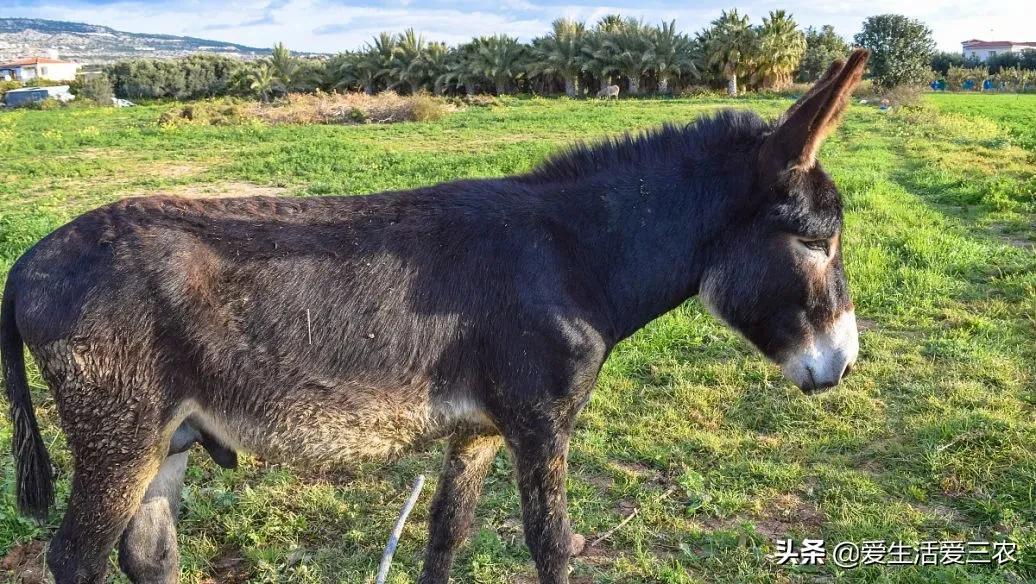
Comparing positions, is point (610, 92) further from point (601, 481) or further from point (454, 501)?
point (454, 501)

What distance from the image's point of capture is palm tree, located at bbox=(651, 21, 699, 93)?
53938mm

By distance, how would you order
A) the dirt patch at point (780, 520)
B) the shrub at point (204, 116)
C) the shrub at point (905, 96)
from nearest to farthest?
the dirt patch at point (780, 520) → the shrub at point (204, 116) → the shrub at point (905, 96)

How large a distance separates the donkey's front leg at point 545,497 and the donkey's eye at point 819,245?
140cm

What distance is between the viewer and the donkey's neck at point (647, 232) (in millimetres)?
3039

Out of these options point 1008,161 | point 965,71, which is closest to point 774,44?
point 965,71

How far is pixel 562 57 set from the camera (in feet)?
182

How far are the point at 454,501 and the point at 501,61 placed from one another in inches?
2209

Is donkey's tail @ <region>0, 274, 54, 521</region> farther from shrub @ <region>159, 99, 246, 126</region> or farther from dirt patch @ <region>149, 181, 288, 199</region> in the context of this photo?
shrub @ <region>159, 99, 246, 126</region>

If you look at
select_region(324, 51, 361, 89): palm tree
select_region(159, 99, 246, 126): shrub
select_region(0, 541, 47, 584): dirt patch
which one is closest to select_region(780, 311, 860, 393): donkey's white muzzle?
select_region(0, 541, 47, 584): dirt patch

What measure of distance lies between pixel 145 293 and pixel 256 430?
2.30ft

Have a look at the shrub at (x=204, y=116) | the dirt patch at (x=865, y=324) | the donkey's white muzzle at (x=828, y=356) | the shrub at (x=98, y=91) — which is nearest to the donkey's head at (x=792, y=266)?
the donkey's white muzzle at (x=828, y=356)

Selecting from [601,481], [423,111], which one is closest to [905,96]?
[423,111]

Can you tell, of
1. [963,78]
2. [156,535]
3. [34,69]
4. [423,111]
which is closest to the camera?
[156,535]

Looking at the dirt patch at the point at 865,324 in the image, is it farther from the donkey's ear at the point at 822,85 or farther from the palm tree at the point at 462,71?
the palm tree at the point at 462,71
